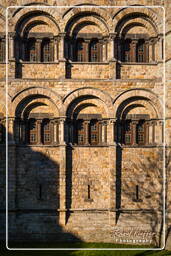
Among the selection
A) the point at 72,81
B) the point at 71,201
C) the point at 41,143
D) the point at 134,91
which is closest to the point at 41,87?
the point at 72,81

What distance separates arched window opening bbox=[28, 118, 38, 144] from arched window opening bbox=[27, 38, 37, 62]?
3.43 m

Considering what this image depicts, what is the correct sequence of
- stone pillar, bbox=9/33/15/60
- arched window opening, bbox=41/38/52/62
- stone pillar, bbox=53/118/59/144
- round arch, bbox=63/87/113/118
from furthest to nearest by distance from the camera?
arched window opening, bbox=41/38/52/62 → stone pillar, bbox=53/118/59/144 → round arch, bbox=63/87/113/118 → stone pillar, bbox=9/33/15/60

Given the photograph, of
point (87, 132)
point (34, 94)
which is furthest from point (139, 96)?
point (34, 94)

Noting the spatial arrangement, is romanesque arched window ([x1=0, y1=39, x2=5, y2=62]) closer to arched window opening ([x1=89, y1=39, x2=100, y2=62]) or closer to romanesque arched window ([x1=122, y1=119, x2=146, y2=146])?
arched window opening ([x1=89, y1=39, x2=100, y2=62])

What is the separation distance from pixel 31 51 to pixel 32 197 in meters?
8.17

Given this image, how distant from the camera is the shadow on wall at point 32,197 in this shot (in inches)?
628

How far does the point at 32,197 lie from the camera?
53.1 feet

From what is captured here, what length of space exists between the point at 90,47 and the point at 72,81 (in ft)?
7.65

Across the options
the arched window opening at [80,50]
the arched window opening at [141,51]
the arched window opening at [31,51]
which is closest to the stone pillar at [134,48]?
the arched window opening at [141,51]

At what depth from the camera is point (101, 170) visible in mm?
16328

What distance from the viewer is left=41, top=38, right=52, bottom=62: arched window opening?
16.5 meters

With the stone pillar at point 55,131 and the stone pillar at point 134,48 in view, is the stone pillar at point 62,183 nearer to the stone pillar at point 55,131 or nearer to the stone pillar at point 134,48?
the stone pillar at point 55,131

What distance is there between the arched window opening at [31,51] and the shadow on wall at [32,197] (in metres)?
4.57

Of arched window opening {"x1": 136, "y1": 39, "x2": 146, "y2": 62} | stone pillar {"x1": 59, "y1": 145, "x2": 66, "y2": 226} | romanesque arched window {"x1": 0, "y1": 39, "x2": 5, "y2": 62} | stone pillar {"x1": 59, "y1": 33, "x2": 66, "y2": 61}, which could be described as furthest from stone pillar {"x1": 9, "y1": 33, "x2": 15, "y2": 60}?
arched window opening {"x1": 136, "y1": 39, "x2": 146, "y2": 62}
